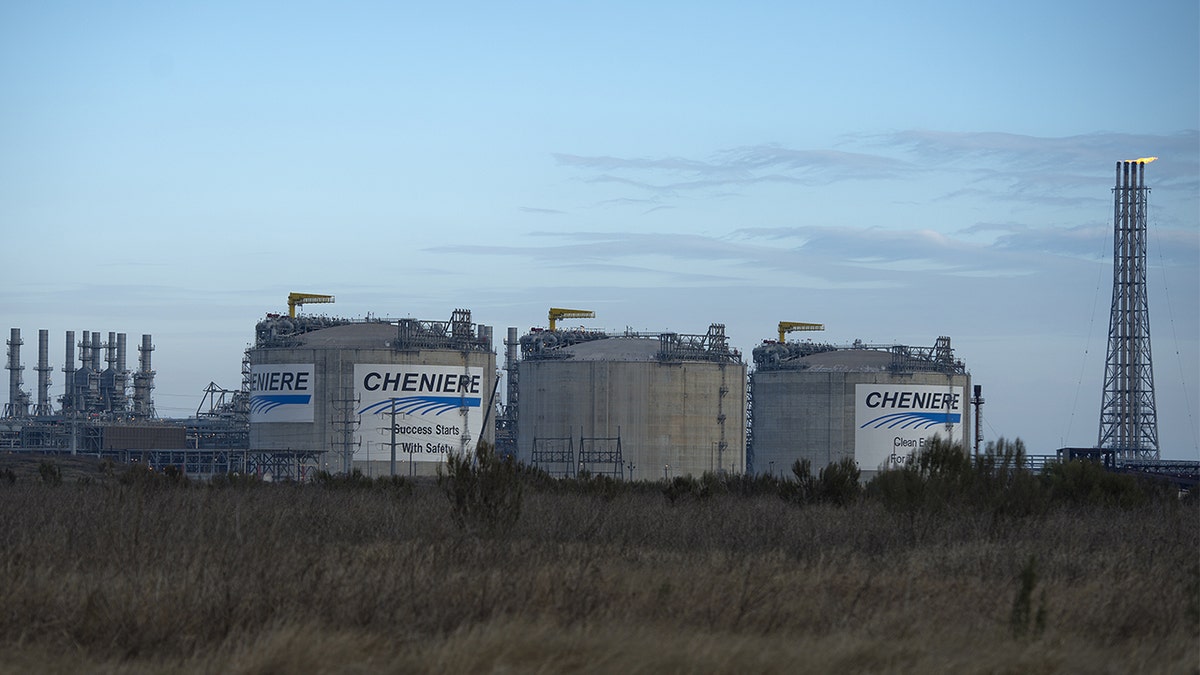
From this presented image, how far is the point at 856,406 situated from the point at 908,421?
3595mm

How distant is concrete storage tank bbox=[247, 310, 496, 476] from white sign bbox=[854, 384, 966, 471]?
23.8m

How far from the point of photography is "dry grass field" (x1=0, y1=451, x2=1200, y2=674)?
12.3 m

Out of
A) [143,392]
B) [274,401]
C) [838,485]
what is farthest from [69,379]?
[838,485]

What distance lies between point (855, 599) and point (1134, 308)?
80288 millimetres

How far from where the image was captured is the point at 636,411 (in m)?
83.3

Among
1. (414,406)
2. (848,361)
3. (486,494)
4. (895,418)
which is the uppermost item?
(848,361)

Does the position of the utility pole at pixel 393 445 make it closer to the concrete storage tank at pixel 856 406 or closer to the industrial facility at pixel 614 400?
the industrial facility at pixel 614 400

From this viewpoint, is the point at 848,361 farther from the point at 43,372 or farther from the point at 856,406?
the point at 43,372

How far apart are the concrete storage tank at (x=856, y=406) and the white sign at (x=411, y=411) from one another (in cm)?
2032

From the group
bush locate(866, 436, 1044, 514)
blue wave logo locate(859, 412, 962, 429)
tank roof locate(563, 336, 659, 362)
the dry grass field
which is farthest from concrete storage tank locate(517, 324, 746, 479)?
the dry grass field

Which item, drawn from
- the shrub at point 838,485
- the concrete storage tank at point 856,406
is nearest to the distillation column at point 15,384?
the concrete storage tank at point 856,406

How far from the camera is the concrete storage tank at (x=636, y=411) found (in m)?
82.9

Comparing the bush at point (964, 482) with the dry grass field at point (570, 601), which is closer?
the dry grass field at point (570, 601)

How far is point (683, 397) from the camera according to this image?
8431 cm
